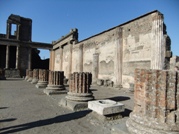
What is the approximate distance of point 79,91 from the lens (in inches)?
215

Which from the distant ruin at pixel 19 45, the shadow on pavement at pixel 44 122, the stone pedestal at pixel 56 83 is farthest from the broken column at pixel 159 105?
the distant ruin at pixel 19 45

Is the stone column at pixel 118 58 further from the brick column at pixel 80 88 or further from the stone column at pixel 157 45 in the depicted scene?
the brick column at pixel 80 88

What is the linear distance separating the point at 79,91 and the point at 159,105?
331 cm

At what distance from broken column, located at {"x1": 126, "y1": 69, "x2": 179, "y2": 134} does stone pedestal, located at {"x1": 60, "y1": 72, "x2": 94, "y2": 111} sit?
2.67m

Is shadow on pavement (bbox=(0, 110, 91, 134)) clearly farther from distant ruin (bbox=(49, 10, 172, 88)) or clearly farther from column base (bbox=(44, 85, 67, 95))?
distant ruin (bbox=(49, 10, 172, 88))

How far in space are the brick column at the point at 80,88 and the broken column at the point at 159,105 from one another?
2.82 meters

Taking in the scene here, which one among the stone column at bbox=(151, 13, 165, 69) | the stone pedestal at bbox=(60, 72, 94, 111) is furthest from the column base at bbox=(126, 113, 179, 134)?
the stone column at bbox=(151, 13, 165, 69)

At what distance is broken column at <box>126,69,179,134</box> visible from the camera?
→ 2.46m

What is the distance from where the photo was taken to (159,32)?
798 cm

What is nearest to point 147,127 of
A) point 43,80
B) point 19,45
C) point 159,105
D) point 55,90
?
point 159,105

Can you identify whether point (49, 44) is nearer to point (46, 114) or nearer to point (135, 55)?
point (135, 55)

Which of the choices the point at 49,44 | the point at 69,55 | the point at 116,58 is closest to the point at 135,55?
the point at 116,58

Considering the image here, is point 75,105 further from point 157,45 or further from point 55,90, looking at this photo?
point 157,45

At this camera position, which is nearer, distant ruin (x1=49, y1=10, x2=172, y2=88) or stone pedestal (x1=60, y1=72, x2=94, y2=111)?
stone pedestal (x1=60, y1=72, x2=94, y2=111)
